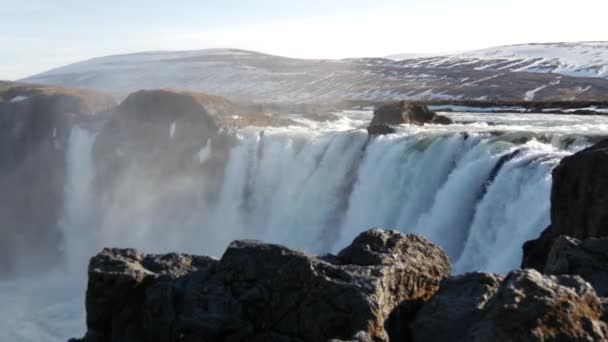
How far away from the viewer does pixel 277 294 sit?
820 centimetres

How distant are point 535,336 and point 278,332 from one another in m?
3.29

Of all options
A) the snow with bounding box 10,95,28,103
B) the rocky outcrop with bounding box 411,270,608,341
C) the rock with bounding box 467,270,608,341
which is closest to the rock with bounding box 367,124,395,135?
the rocky outcrop with bounding box 411,270,608,341

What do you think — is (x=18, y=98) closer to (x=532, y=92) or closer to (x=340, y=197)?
(x=340, y=197)

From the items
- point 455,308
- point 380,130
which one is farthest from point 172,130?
point 455,308

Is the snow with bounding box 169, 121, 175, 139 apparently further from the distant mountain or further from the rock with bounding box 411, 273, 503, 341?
the distant mountain

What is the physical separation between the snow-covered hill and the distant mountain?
0.63ft

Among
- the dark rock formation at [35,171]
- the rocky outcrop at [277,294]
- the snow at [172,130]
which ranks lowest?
the dark rock formation at [35,171]

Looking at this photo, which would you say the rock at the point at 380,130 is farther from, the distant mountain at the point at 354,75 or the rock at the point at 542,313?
the distant mountain at the point at 354,75

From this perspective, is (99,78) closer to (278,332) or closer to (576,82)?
(576,82)

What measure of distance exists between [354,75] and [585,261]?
4809 inches

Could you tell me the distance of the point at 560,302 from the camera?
233 inches

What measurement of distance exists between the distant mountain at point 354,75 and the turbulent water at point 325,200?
140ft

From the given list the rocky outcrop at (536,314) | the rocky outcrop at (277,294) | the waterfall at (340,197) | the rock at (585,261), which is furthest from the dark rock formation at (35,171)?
the rocky outcrop at (536,314)

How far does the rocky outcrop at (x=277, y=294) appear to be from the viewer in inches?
307
